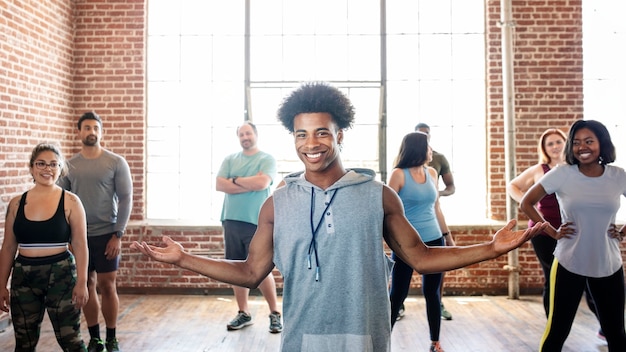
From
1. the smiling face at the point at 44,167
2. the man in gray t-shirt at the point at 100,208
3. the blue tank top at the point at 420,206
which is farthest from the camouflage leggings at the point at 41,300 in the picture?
the blue tank top at the point at 420,206

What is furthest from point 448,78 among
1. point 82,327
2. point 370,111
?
point 82,327

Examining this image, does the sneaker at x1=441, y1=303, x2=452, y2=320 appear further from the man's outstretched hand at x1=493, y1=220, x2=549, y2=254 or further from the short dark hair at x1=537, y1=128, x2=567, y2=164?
the man's outstretched hand at x1=493, y1=220, x2=549, y2=254

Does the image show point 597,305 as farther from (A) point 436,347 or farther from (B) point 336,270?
(B) point 336,270

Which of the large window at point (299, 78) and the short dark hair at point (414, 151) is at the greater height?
the large window at point (299, 78)

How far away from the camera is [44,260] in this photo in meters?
3.24

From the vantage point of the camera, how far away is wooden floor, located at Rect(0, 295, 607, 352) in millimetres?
4383

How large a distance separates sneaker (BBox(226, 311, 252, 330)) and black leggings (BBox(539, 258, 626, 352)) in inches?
98.6

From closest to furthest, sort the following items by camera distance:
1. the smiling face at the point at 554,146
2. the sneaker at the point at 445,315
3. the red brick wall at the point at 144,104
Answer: the smiling face at the point at 554,146
the sneaker at the point at 445,315
the red brick wall at the point at 144,104

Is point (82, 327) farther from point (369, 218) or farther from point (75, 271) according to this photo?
point (369, 218)

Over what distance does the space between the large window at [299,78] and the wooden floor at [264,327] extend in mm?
1050

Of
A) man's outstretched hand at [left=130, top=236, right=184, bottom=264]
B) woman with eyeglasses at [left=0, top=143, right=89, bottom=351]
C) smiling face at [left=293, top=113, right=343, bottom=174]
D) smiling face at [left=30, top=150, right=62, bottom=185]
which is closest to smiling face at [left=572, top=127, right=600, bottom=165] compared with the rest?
smiling face at [left=293, top=113, right=343, bottom=174]

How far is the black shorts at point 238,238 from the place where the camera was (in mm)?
4773

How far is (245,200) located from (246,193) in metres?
0.06

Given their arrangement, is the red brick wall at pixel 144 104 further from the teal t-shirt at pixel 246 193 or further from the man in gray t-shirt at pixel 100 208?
the man in gray t-shirt at pixel 100 208
